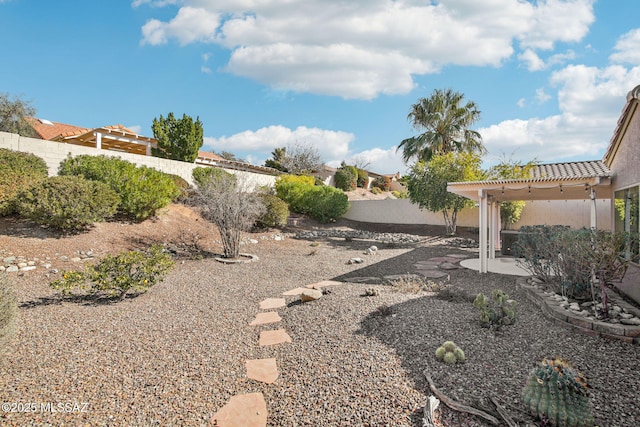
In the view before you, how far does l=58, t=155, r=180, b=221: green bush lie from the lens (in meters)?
10.5

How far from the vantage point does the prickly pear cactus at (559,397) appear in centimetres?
217

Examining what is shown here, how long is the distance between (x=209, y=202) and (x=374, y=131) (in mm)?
6912

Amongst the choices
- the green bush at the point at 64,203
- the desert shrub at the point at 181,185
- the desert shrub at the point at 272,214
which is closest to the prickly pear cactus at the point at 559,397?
the green bush at the point at 64,203

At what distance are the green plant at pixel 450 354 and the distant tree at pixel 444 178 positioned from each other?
40.3ft

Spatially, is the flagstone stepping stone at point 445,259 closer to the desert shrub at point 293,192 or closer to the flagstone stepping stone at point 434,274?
the flagstone stepping stone at point 434,274

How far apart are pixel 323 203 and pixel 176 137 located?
9.75m

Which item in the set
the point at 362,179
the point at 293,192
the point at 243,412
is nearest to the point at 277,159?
the point at 362,179

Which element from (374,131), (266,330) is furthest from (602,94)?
(266,330)

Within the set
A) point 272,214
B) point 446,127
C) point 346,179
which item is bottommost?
point 272,214

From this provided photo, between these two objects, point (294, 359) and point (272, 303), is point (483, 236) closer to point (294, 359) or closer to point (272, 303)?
point (272, 303)

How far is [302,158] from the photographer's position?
3061 cm

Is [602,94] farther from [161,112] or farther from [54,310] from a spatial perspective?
[161,112]

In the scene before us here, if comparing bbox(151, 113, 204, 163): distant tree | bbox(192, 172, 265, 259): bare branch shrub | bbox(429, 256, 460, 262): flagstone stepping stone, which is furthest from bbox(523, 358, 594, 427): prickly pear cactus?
bbox(151, 113, 204, 163): distant tree

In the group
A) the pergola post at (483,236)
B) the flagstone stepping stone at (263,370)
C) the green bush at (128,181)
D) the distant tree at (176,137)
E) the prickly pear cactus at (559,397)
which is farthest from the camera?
the distant tree at (176,137)
